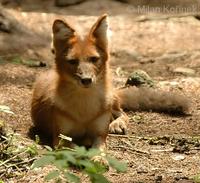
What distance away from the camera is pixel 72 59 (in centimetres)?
546

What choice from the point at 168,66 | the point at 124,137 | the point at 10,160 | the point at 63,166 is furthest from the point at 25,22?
the point at 63,166

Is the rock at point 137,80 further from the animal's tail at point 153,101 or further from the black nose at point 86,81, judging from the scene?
the black nose at point 86,81

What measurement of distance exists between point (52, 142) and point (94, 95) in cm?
56

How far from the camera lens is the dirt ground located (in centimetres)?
520

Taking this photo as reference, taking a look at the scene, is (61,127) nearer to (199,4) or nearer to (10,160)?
(10,160)

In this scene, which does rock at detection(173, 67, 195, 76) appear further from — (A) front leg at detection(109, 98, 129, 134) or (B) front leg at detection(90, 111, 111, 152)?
(B) front leg at detection(90, 111, 111, 152)

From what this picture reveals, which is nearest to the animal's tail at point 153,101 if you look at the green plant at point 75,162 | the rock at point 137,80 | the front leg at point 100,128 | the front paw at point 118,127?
the rock at point 137,80

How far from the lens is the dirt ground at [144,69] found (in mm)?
5199

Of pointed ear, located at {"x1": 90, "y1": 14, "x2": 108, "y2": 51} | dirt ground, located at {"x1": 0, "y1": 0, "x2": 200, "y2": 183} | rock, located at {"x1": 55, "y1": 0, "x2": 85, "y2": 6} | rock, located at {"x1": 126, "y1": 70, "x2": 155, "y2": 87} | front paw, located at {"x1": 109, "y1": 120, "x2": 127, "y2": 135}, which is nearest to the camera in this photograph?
dirt ground, located at {"x1": 0, "y1": 0, "x2": 200, "y2": 183}

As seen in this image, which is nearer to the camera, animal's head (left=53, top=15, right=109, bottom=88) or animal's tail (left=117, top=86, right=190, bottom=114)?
animal's head (left=53, top=15, right=109, bottom=88)

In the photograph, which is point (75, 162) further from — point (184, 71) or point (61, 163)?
point (184, 71)

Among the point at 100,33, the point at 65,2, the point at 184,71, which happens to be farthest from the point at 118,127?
the point at 65,2

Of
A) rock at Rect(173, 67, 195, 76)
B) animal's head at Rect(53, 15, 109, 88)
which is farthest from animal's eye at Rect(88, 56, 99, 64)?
rock at Rect(173, 67, 195, 76)

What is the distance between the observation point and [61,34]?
218 inches
